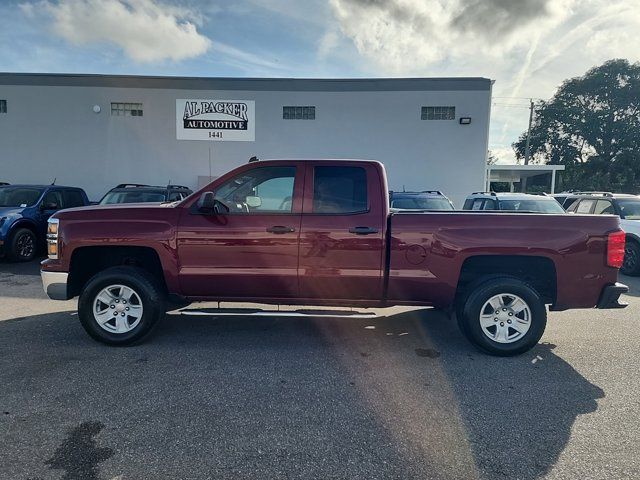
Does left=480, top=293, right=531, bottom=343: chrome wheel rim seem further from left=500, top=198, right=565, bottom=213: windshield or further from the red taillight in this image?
left=500, top=198, right=565, bottom=213: windshield

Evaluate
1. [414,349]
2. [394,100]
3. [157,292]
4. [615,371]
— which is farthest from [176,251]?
[394,100]

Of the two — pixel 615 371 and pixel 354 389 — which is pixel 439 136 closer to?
pixel 615 371

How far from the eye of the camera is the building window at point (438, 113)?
48.2ft

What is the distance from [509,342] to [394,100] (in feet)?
39.9

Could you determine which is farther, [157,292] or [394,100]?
[394,100]

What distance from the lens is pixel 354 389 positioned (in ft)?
11.2

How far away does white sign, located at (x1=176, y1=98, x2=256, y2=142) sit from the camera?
48.9 feet

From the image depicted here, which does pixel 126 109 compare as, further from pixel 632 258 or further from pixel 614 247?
pixel 632 258

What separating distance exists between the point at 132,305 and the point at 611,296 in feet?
16.0

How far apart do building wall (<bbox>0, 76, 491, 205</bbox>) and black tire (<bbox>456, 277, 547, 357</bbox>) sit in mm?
11071

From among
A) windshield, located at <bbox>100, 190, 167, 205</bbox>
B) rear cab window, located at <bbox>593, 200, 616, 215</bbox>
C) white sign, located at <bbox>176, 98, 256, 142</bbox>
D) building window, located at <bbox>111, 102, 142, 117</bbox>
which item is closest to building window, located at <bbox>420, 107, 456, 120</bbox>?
white sign, located at <bbox>176, 98, 256, 142</bbox>

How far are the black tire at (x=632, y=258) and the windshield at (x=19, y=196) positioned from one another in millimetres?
13018

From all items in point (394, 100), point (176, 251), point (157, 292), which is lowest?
point (157, 292)

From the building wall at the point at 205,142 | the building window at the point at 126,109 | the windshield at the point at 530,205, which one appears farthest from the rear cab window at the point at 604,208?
the building window at the point at 126,109
